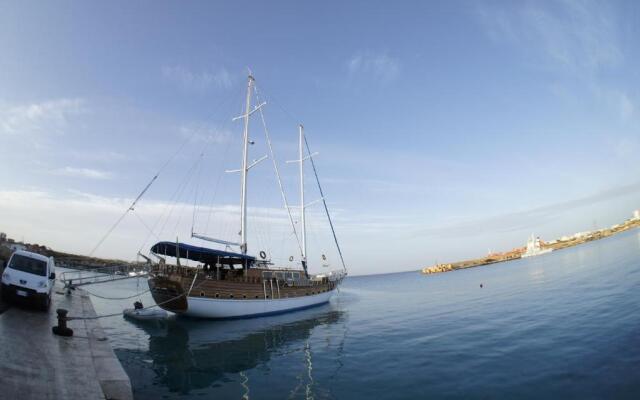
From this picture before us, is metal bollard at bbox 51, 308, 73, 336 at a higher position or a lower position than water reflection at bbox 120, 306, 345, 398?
higher

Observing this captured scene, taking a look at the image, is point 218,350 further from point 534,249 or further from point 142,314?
point 534,249

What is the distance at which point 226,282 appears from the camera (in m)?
26.6

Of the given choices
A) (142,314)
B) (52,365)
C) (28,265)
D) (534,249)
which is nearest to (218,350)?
(52,365)

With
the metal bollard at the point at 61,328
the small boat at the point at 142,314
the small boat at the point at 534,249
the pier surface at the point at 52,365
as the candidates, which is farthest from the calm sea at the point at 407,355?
the small boat at the point at 534,249

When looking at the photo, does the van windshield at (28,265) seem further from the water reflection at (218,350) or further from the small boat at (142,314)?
the small boat at (142,314)

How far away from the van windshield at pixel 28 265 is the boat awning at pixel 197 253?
28.3 feet

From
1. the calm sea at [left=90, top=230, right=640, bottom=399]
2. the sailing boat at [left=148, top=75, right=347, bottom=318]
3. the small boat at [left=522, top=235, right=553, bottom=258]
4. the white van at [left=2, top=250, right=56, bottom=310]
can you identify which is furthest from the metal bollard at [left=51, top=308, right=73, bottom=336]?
the small boat at [left=522, top=235, right=553, bottom=258]

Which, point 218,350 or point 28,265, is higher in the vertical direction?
point 28,265

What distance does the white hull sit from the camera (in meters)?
25.7

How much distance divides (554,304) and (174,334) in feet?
93.1

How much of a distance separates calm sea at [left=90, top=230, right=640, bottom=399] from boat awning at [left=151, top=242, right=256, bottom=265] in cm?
529

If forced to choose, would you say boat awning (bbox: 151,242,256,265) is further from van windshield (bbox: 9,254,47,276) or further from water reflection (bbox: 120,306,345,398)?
van windshield (bbox: 9,254,47,276)

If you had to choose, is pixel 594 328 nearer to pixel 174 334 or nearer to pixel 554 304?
pixel 554 304

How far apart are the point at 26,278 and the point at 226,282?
13068mm
